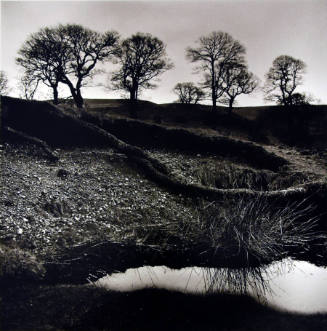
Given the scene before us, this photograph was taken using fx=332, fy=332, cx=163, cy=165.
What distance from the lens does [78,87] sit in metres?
25.9

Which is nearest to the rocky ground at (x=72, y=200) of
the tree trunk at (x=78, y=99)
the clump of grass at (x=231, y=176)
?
the clump of grass at (x=231, y=176)

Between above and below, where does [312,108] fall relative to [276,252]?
above

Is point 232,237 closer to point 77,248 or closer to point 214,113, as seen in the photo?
point 77,248

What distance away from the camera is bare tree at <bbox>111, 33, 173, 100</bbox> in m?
24.9

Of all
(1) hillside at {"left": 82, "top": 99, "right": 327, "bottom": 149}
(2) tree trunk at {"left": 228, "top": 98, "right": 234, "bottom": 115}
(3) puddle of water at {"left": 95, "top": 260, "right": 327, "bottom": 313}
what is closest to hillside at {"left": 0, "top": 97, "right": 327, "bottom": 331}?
(3) puddle of water at {"left": 95, "top": 260, "right": 327, "bottom": 313}

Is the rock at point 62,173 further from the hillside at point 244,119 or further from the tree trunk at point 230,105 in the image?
the tree trunk at point 230,105

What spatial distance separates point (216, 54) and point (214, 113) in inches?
250

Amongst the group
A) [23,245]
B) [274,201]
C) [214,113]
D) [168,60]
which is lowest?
[23,245]

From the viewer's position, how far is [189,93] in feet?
105

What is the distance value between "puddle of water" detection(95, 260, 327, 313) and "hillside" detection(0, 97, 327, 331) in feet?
1.21

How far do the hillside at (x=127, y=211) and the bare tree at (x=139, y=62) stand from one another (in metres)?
5.46

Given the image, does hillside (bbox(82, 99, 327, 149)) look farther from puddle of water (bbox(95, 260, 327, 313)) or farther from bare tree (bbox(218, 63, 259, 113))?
puddle of water (bbox(95, 260, 327, 313))

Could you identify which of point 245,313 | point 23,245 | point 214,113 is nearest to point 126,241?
point 23,245

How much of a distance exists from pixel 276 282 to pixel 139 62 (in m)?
19.8
